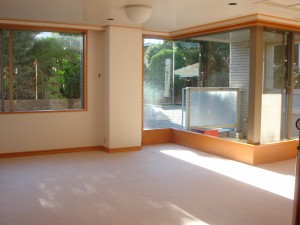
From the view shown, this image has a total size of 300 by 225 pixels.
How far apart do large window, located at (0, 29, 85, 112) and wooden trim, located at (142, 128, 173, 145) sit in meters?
1.41

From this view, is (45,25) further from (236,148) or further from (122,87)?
(236,148)

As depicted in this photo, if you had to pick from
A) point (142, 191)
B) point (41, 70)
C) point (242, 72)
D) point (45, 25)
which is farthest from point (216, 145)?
point (45, 25)

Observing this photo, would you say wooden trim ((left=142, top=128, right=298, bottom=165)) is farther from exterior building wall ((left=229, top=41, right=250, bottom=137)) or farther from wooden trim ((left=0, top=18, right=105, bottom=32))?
wooden trim ((left=0, top=18, right=105, bottom=32))

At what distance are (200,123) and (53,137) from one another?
2726mm

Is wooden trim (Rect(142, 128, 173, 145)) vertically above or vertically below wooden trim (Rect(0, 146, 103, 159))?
above

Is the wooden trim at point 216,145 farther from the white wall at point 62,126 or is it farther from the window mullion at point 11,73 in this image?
the window mullion at point 11,73

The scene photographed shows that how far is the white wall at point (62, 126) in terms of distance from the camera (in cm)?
582

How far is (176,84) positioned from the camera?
717 cm

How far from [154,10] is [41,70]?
2443 mm

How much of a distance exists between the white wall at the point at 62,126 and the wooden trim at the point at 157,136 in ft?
3.11

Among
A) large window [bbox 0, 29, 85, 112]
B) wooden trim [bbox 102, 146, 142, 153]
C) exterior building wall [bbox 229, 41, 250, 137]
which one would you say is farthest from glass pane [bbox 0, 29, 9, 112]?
exterior building wall [bbox 229, 41, 250, 137]

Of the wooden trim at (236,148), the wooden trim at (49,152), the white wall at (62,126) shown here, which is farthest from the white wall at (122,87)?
the wooden trim at (236,148)

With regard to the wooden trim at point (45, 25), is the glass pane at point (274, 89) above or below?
below

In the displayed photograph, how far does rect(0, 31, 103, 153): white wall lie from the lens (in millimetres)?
5820
